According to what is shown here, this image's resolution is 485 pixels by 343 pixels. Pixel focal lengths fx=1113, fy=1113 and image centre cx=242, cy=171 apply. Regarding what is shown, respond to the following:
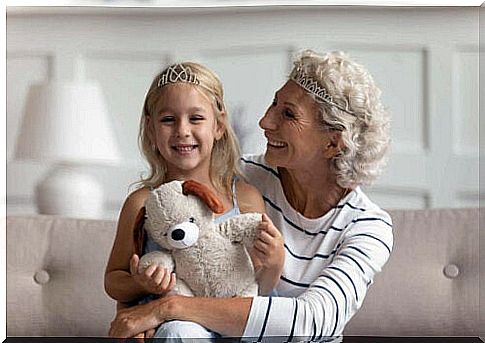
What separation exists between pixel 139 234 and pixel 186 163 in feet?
0.48

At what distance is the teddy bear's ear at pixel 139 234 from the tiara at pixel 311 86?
0.35 metres

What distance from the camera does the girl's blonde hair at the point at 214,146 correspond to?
6.36ft

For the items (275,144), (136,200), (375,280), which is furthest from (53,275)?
(375,280)

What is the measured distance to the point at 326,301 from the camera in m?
1.90

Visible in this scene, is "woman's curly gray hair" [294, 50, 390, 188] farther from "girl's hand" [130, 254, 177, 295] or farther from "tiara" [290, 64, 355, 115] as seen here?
"girl's hand" [130, 254, 177, 295]

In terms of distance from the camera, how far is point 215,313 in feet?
6.19

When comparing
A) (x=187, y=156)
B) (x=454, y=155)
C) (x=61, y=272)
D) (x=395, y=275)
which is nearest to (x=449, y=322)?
(x=395, y=275)

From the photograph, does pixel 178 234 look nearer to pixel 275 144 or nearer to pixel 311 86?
pixel 275 144

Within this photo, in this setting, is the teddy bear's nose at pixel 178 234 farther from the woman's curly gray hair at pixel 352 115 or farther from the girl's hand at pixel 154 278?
the woman's curly gray hair at pixel 352 115

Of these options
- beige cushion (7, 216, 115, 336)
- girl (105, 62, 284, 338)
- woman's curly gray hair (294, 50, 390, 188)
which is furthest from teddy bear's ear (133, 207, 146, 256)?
woman's curly gray hair (294, 50, 390, 188)

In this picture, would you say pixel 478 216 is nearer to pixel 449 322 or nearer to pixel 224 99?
pixel 449 322

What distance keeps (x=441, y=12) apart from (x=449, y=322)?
1.85ft

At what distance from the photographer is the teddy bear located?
186 cm

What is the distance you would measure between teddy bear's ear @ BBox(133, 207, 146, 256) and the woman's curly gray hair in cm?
35
